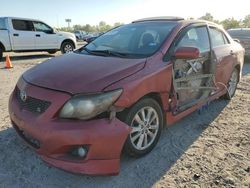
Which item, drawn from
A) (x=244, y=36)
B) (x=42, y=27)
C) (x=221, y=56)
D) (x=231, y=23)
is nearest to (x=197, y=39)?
(x=221, y=56)

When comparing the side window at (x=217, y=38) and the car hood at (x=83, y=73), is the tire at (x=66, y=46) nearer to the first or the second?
the side window at (x=217, y=38)

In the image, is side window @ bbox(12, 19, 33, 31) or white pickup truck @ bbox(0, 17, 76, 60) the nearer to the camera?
Answer: white pickup truck @ bbox(0, 17, 76, 60)

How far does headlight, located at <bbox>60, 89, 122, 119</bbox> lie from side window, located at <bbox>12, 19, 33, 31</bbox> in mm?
10971

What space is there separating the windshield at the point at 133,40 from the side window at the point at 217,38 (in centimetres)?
101

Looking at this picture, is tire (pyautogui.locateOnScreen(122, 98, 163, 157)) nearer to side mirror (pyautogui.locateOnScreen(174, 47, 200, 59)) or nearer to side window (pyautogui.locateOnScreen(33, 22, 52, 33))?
side mirror (pyautogui.locateOnScreen(174, 47, 200, 59))

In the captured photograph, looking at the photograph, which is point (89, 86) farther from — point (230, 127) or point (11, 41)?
point (11, 41)

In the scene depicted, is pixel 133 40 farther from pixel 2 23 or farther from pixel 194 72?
pixel 2 23

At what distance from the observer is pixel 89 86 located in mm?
2887

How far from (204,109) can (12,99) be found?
10.7 ft

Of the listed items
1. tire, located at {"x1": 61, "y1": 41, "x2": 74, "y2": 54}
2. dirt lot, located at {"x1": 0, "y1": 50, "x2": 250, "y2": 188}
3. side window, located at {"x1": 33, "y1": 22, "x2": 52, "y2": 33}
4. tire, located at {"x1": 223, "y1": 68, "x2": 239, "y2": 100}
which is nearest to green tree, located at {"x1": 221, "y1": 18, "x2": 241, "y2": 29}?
tire, located at {"x1": 61, "y1": 41, "x2": 74, "y2": 54}

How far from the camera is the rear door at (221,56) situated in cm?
471

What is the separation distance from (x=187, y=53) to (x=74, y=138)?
5.78 feet

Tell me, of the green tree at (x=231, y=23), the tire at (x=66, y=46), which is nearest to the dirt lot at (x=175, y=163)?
the tire at (x=66, y=46)

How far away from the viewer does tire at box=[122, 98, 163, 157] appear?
3.11 meters
